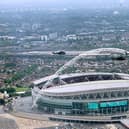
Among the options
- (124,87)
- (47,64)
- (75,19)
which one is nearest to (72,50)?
(47,64)

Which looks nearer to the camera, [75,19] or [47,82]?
[47,82]

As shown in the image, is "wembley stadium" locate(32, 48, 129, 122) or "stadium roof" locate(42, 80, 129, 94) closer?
"wembley stadium" locate(32, 48, 129, 122)

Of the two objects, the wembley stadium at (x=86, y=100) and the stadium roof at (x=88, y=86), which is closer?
the wembley stadium at (x=86, y=100)

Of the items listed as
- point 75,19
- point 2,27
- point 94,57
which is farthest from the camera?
point 75,19

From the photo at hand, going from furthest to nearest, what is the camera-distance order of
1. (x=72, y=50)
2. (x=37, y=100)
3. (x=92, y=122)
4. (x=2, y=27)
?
(x=2, y=27)
(x=72, y=50)
(x=37, y=100)
(x=92, y=122)

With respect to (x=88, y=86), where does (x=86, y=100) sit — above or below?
below

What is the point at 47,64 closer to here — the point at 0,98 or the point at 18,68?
the point at 18,68

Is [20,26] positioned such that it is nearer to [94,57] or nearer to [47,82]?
[94,57]

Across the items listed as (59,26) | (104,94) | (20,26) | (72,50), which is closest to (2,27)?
(20,26)

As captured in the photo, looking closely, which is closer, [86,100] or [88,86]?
[86,100]
